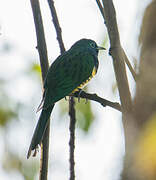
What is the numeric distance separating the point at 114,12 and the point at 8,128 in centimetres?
265

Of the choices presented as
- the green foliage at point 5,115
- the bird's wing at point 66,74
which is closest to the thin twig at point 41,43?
the bird's wing at point 66,74

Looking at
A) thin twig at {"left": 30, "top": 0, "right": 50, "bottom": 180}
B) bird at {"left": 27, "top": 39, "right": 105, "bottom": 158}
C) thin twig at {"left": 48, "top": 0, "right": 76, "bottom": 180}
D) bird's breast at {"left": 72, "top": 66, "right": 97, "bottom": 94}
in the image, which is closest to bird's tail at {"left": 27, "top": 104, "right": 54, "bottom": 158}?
bird at {"left": 27, "top": 39, "right": 105, "bottom": 158}

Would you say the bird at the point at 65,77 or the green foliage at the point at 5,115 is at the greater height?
the bird at the point at 65,77

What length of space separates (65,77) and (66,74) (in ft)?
0.23

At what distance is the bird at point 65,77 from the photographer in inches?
162

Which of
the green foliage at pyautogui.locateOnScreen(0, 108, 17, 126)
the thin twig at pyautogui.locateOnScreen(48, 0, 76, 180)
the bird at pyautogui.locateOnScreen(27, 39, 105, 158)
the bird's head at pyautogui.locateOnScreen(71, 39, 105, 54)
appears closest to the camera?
the thin twig at pyautogui.locateOnScreen(48, 0, 76, 180)

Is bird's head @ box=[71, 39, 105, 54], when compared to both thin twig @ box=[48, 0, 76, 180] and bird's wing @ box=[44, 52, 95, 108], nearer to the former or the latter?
bird's wing @ box=[44, 52, 95, 108]

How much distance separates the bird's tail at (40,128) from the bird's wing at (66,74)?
0.08m

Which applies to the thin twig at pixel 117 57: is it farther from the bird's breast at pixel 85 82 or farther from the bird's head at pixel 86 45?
the bird's head at pixel 86 45

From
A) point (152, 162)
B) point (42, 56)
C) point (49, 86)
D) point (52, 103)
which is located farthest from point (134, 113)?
point (49, 86)

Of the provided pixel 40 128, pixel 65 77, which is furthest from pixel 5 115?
pixel 40 128

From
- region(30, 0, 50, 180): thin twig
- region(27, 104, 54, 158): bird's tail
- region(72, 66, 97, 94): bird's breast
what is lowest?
region(27, 104, 54, 158): bird's tail

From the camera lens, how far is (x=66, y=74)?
483 cm

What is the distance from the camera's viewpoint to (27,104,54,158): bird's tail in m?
Answer: 3.53
